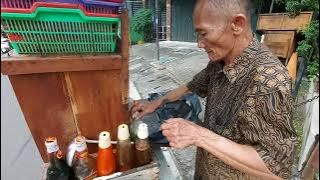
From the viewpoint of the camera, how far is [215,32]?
1.22 meters

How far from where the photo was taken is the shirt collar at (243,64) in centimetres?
125

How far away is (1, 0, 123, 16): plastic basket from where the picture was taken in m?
0.88

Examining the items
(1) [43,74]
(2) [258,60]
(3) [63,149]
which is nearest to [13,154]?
(3) [63,149]

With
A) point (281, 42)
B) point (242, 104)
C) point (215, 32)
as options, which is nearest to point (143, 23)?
point (281, 42)

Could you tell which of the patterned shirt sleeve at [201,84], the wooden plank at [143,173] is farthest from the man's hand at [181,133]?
the patterned shirt sleeve at [201,84]

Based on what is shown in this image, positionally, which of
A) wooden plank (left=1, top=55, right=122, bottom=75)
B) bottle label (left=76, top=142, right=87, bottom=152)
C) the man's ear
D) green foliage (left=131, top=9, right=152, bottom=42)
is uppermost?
the man's ear

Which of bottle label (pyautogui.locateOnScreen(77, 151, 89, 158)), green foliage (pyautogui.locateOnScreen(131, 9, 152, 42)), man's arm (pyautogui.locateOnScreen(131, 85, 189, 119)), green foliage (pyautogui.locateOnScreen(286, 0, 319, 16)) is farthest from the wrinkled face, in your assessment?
green foliage (pyautogui.locateOnScreen(131, 9, 152, 42))

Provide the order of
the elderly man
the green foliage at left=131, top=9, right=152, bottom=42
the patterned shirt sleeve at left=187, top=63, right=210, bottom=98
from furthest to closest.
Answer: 1. the green foliage at left=131, top=9, right=152, bottom=42
2. the patterned shirt sleeve at left=187, top=63, right=210, bottom=98
3. the elderly man

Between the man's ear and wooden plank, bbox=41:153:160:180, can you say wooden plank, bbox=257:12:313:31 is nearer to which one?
the man's ear

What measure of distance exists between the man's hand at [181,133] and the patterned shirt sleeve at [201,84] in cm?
63

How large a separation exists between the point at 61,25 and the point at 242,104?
0.86 meters

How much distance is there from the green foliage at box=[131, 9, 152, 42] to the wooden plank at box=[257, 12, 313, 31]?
535 centimetres

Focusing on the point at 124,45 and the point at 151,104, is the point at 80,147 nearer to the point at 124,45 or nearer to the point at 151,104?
the point at 124,45

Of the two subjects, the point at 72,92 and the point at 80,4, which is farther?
the point at 72,92
